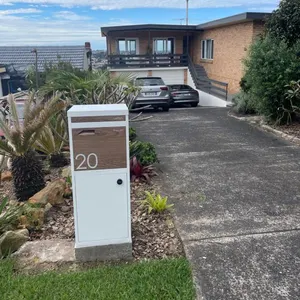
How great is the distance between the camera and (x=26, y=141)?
15.2 ft

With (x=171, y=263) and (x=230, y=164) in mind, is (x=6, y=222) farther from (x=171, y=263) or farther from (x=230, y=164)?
(x=230, y=164)

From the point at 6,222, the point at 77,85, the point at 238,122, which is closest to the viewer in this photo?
the point at 6,222

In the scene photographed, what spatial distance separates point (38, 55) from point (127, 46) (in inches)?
322

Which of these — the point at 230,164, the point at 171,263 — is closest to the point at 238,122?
the point at 230,164

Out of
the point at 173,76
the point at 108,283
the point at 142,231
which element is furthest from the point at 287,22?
the point at 173,76

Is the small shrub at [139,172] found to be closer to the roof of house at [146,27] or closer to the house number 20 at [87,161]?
the house number 20 at [87,161]

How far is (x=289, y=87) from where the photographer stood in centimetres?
884

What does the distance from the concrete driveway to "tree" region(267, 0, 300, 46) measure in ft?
10.4

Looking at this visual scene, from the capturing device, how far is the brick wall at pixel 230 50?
54.5 ft

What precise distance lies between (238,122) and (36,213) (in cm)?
824

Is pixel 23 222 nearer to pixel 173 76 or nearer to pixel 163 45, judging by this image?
pixel 173 76

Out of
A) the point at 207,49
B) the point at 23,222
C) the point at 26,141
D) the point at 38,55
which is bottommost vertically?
the point at 23,222

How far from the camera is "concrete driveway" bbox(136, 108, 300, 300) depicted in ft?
9.29

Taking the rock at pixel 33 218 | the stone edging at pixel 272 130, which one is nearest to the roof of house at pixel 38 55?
the stone edging at pixel 272 130
